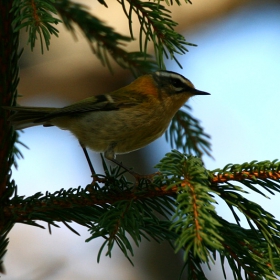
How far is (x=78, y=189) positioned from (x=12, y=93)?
41cm

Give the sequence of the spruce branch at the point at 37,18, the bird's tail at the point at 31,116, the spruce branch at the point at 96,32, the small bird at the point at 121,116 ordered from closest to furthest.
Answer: the spruce branch at the point at 37,18, the bird's tail at the point at 31,116, the spruce branch at the point at 96,32, the small bird at the point at 121,116

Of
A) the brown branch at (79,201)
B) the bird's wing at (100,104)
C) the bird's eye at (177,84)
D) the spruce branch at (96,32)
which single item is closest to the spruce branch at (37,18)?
the brown branch at (79,201)

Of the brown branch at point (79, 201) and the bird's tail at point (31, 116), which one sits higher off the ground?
the bird's tail at point (31, 116)

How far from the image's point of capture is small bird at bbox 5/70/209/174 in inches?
83.9

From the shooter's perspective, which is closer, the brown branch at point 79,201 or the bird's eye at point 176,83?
the brown branch at point 79,201

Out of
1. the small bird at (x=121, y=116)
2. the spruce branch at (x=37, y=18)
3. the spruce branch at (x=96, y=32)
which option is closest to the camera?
the spruce branch at (x=37, y=18)

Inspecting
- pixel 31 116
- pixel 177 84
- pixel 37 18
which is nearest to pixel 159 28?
pixel 37 18

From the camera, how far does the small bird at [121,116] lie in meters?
2.13

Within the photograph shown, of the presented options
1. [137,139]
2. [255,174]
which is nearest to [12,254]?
[137,139]

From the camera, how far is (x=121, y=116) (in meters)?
2.20

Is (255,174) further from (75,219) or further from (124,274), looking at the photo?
(124,274)

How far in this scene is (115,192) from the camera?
1.41 meters

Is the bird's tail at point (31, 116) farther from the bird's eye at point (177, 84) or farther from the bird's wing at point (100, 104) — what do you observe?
the bird's eye at point (177, 84)

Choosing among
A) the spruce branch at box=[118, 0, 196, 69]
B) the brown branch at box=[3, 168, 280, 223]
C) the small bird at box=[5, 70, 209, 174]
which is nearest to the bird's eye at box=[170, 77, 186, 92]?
the small bird at box=[5, 70, 209, 174]
